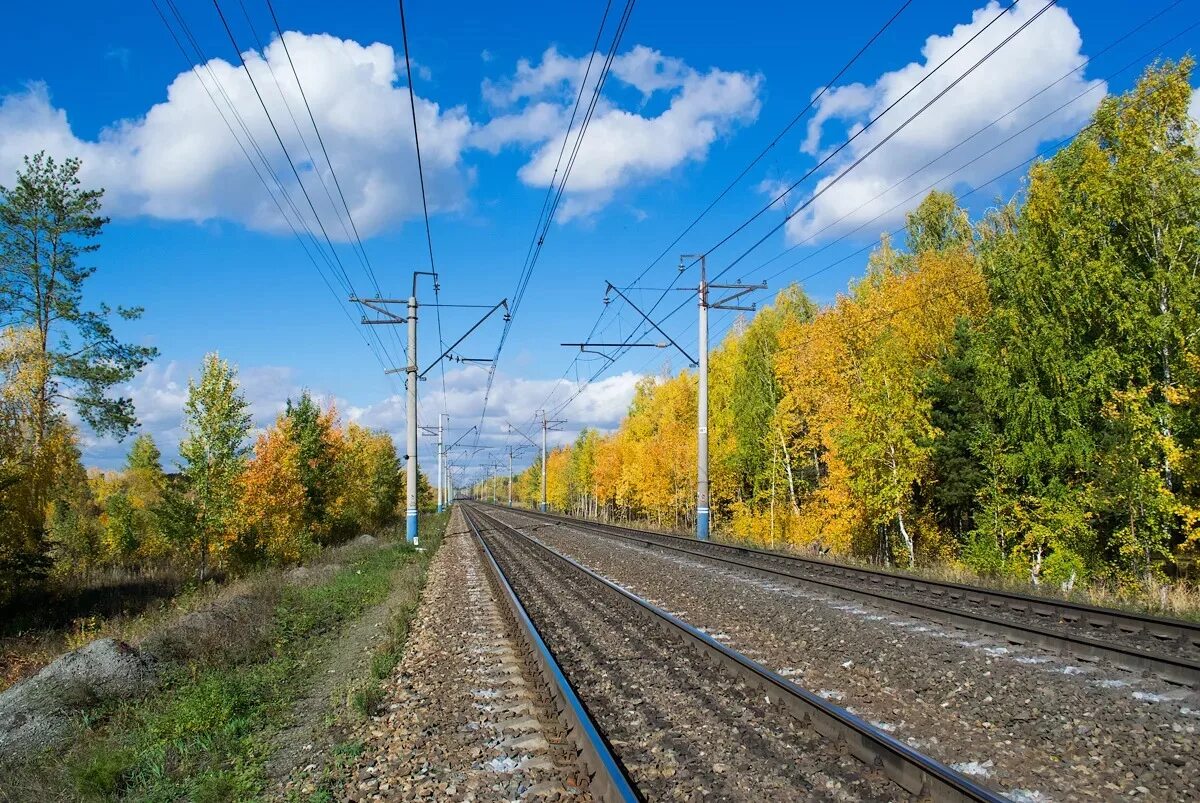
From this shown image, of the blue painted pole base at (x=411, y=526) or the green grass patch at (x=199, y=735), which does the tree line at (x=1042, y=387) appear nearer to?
the blue painted pole base at (x=411, y=526)

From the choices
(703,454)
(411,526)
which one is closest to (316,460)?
(411,526)

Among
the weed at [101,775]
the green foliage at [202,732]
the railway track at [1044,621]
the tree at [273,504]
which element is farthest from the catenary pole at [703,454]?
the weed at [101,775]

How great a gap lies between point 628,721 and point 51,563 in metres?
23.2

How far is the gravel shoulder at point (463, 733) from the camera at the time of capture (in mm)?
5223

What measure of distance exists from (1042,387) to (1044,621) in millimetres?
14161

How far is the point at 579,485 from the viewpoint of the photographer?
291ft

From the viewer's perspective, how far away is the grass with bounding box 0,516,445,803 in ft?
19.5

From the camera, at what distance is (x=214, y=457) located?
29.1m

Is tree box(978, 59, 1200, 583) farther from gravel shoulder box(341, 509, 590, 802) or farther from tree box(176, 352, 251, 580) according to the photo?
tree box(176, 352, 251, 580)

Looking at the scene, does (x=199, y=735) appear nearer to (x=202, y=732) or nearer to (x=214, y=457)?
(x=202, y=732)

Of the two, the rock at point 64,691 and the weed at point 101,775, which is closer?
the weed at point 101,775

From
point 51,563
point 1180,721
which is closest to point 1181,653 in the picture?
point 1180,721

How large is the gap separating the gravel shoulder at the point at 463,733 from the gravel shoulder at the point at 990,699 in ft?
9.18

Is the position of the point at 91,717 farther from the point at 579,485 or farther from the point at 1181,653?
the point at 579,485
